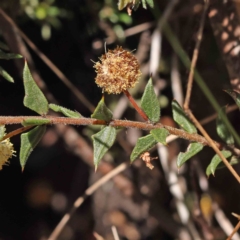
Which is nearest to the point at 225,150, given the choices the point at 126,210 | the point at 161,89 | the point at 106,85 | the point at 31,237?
the point at 106,85

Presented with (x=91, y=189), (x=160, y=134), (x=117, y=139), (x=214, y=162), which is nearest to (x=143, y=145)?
(x=160, y=134)

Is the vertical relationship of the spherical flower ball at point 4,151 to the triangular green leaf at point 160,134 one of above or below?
above

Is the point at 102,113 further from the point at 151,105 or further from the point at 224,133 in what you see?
the point at 224,133

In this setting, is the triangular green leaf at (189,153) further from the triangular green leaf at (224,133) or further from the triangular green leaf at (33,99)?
the triangular green leaf at (33,99)

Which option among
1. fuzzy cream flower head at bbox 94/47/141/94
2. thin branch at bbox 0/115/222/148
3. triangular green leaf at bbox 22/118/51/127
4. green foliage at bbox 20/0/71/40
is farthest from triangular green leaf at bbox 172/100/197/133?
green foliage at bbox 20/0/71/40

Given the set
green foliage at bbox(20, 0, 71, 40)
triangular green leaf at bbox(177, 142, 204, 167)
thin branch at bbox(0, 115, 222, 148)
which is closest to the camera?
thin branch at bbox(0, 115, 222, 148)

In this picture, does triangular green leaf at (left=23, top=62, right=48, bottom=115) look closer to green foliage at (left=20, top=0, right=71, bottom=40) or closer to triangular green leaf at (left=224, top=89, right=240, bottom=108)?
triangular green leaf at (left=224, top=89, right=240, bottom=108)

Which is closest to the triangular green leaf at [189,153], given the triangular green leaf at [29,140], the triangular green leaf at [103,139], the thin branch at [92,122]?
the thin branch at [92,122]
